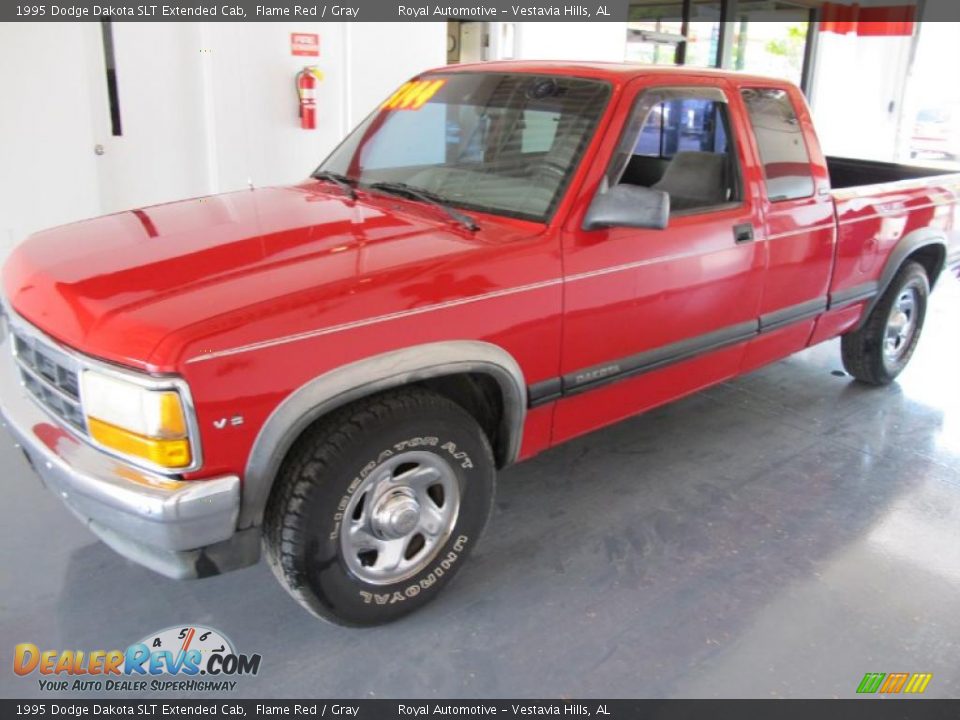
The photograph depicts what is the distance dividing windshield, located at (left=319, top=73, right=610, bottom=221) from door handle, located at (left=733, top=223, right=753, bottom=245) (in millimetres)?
828

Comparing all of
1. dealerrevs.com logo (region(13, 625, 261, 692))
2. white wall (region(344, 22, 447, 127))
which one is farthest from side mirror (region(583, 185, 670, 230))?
white wall (region(344, 22, 447, 127))

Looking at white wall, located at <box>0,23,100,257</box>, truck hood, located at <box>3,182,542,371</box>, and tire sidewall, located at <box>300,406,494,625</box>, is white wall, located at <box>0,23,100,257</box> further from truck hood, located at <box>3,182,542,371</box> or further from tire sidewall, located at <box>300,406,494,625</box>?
tire sidewall, located at <box>300,406,494,625</box>

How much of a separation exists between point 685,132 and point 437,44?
354 cm

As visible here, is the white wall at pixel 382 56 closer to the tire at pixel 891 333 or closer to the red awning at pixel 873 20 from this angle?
the tire at pixel 891 333

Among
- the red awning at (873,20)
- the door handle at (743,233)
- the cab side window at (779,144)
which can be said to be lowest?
the door handle at (743,233)

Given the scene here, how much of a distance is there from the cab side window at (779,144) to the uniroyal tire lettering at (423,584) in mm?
2060

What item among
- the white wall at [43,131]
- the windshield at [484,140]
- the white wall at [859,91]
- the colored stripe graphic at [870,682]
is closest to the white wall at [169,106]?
the white wall at [43,131]

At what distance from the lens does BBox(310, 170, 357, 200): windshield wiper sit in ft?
10.5

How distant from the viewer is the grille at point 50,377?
7.20 feet

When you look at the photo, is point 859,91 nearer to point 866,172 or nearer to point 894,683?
point 866,172

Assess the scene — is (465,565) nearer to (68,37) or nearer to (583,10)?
(68,37)

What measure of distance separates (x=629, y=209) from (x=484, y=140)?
2.44 ft

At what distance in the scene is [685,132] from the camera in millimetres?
3973

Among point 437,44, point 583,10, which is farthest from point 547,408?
point 583,10
